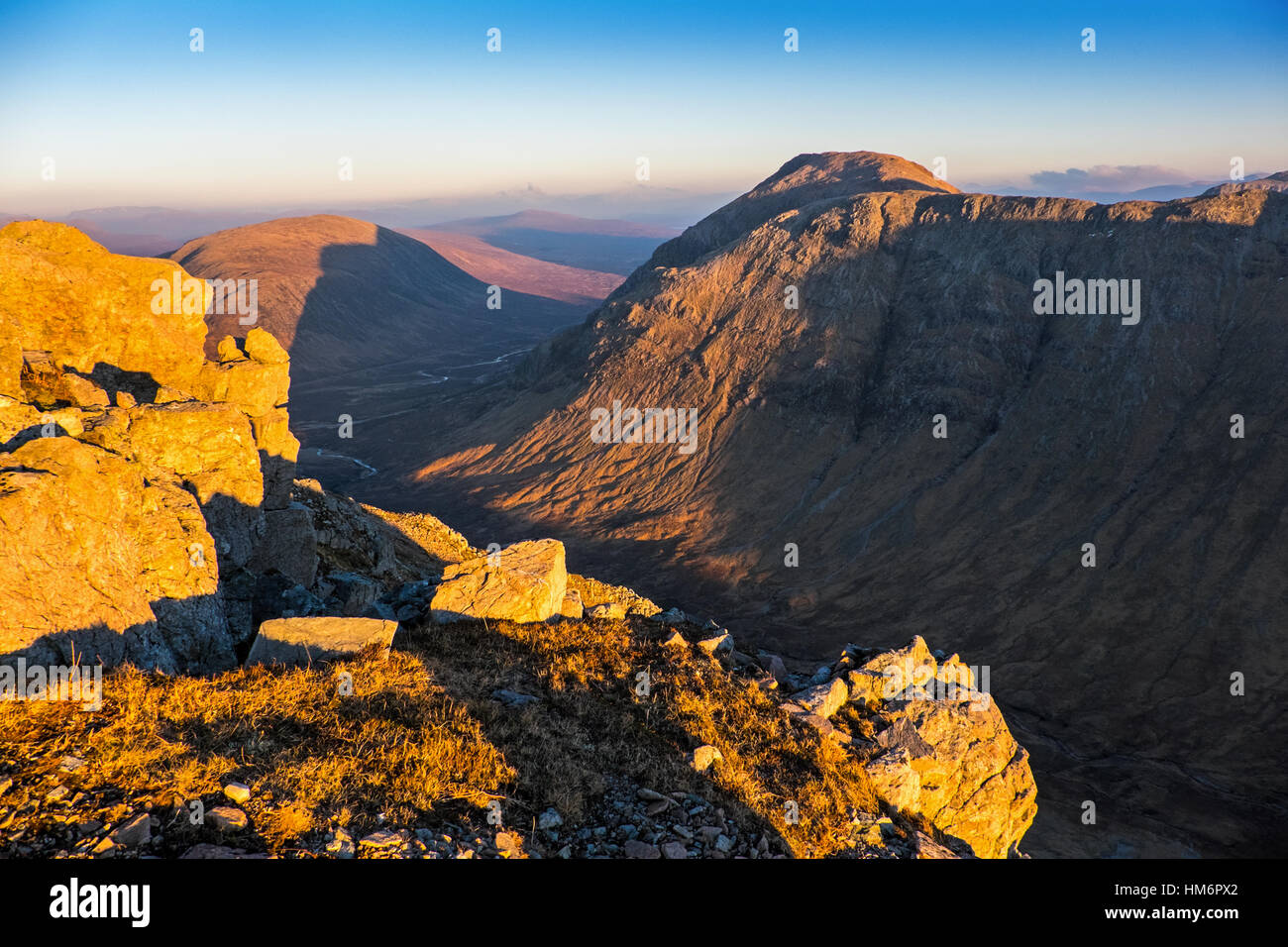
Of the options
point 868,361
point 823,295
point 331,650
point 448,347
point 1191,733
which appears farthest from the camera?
point 448,347

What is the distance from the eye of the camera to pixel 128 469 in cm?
1232

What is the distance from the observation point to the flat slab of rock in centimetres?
1078

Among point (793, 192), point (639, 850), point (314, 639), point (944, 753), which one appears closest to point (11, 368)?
point (314, 639)

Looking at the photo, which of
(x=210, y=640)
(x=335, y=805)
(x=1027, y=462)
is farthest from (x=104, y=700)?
(x=1027, y=462)

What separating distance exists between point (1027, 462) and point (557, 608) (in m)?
52.1

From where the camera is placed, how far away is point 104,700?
7.50 m

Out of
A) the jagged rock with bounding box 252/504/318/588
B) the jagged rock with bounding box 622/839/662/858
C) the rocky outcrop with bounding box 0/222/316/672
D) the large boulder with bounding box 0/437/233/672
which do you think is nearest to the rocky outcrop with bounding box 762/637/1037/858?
the jagged rock with bounding box 622/839/662/858

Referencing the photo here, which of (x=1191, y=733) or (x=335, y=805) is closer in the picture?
(x=335, y=805)

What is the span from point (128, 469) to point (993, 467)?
58.2m

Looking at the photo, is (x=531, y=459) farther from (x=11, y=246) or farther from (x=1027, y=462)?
(x=11, y=246)

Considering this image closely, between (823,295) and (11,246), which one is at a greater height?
(823,295)

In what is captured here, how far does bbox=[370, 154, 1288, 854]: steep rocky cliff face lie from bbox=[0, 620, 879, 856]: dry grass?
77.7 ft

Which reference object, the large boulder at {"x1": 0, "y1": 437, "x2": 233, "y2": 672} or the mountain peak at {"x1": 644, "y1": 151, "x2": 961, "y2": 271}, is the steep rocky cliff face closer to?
the mountain peak at {"x1": 644, "y1": 151, "x2": 961, "y2": 271}

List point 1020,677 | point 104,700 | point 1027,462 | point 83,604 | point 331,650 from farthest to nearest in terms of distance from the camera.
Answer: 1. point 1027,462
2. point 1020,677
3. point 331,650
4. point 83,604
5. point 104,700
